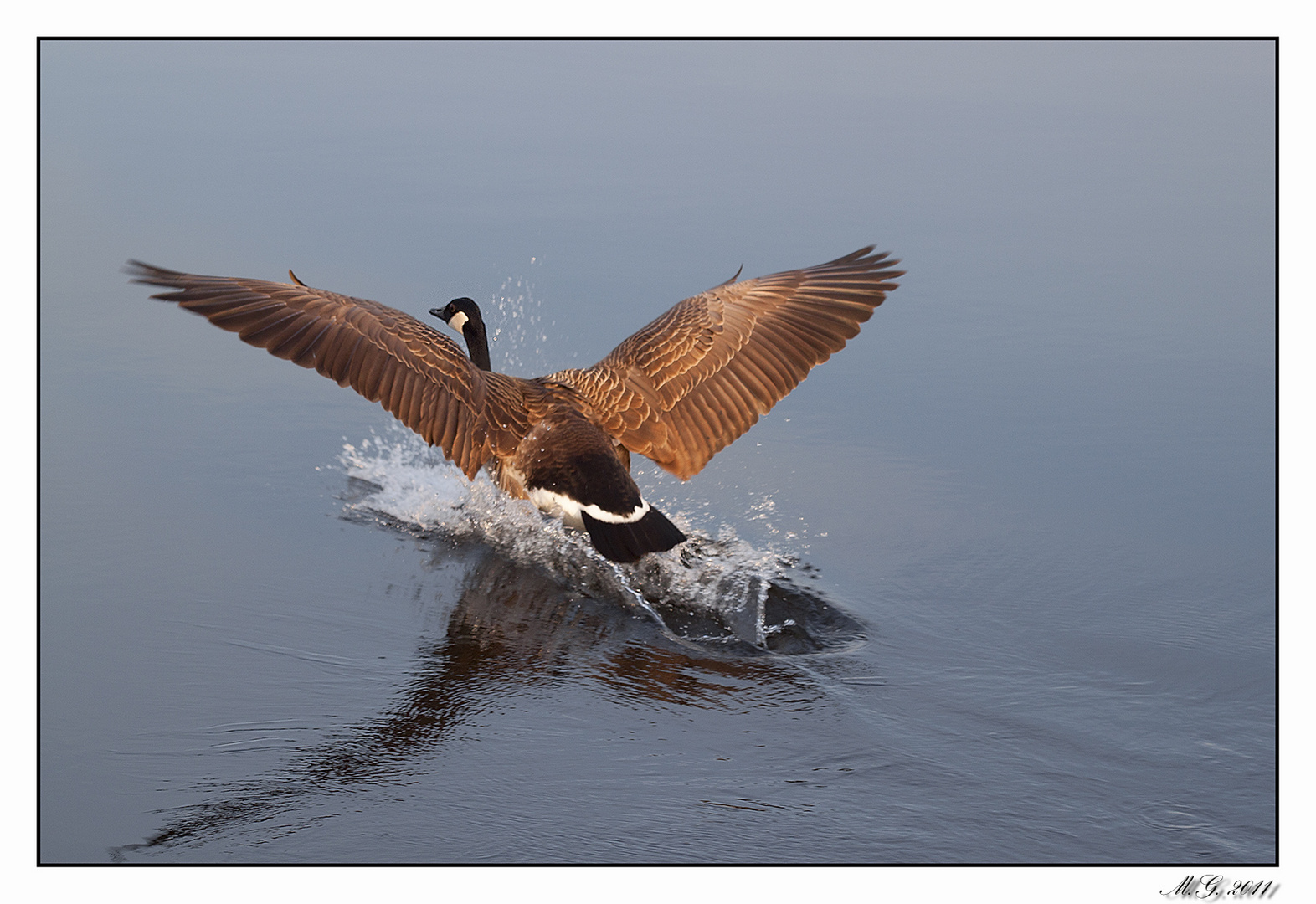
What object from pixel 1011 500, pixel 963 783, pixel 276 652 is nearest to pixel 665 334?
pixel 1011 500

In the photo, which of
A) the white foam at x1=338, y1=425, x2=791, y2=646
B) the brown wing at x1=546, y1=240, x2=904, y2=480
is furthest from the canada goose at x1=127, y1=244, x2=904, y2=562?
the white foam at x1=338, y1=425, x2=791, y2=646

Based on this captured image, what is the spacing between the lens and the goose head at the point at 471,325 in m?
6.82

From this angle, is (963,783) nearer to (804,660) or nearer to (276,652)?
(804,660)

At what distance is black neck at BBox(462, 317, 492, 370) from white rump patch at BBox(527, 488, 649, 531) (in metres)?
1.31

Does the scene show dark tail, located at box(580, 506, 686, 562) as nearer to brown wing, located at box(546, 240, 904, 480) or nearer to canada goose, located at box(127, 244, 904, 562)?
canada goose, located at box(127, 244, 904, 562)

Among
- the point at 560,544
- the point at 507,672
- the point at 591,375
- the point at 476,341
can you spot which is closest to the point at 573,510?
the point at 560,544

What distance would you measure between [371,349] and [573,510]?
1.10m

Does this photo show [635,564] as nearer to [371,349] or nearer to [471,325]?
[371,349]

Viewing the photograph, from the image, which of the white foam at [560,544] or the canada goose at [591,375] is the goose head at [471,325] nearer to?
the canada goose at [591,375]

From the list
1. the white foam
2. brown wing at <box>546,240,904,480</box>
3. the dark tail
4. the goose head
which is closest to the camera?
the dark tail

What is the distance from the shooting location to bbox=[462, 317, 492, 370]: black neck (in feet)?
22.4

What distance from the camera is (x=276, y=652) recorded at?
463 cm

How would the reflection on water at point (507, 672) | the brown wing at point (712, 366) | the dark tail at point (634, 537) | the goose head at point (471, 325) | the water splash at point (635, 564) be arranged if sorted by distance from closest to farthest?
the reflection on water at point (507, 672) → the water splash at point (635, 564) → the dark tail at point (634, 537) → the brown wing at point (712, 366) → the goose head at point (471, 325)

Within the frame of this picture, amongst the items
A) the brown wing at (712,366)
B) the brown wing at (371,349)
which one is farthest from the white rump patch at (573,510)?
the brown wing at (712,366)
